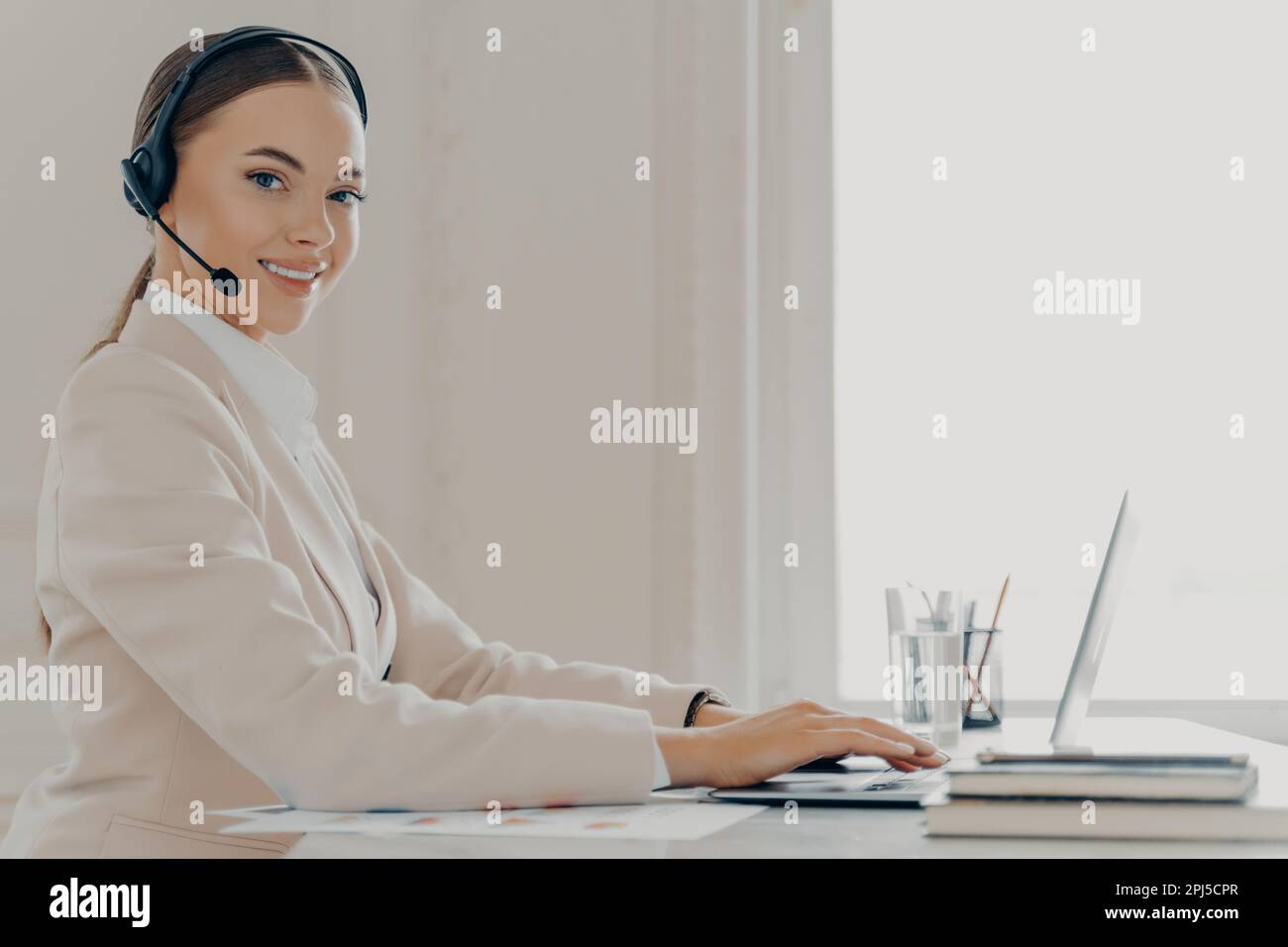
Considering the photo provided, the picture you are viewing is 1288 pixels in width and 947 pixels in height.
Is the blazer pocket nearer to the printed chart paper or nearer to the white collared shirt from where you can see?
the printed chart paper

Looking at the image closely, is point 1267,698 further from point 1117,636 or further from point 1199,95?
point 1199,95

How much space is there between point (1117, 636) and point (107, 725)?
5.69 ft

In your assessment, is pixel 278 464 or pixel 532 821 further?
pixel 278 464

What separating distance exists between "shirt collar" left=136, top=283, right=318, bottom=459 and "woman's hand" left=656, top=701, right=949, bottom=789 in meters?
0.52

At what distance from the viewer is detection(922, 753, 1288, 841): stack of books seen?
73cm

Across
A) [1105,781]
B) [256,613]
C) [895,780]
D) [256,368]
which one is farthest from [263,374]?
[1105,781]

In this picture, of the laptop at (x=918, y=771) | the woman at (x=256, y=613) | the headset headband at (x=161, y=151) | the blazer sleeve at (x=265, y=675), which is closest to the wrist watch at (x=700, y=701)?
the woman at (x=256, y=613)

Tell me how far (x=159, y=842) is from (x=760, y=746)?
487mm

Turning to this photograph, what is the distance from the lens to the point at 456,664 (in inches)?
55.0

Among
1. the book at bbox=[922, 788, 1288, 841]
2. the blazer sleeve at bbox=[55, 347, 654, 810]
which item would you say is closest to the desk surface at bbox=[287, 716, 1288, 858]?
the book at bbox=[922, 788, 1288, 841]

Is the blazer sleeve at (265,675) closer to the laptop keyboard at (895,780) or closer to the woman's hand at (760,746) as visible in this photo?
the woman's hand at (760,746)

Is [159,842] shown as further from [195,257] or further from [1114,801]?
[1114,801]
